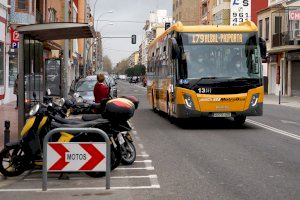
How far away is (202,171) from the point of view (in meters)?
9.84

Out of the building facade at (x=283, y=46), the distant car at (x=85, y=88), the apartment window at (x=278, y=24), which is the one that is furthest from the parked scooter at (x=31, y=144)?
the apartment window at (x=278, y=24)

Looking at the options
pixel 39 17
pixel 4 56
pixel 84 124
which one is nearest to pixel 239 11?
pixel 39 17

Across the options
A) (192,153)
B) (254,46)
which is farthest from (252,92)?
(192,153)

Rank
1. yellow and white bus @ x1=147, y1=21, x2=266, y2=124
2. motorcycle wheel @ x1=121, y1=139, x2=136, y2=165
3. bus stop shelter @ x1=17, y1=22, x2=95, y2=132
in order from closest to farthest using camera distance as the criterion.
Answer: motorcycle wheel @ x1=121, y1=139, x2=136, y2=165 < bus stop shelter @ x1=17, y1=22, x2=95, y2=132 < yellow and white bus @ x1=147, y1=21, x2=266, y2=124

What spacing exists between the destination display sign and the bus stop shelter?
4193mm

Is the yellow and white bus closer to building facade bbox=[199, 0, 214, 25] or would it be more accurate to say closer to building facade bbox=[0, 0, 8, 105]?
building facade bbox=[0, 0, 8, 105]

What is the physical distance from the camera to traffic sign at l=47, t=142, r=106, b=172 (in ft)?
26.7

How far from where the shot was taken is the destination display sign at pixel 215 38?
17438 millimetres

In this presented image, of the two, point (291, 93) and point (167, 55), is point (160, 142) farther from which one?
point (291, 93)

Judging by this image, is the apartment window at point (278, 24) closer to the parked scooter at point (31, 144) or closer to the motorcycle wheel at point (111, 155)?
the motorcycle wheel at point (111, 155)

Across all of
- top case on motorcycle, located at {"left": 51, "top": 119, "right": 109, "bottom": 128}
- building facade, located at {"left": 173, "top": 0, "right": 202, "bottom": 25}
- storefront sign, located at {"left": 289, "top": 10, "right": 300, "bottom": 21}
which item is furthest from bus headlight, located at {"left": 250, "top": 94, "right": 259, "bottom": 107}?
building facade, located at {"left": 173, "top": 0, "right": 202, "bottom": 25}

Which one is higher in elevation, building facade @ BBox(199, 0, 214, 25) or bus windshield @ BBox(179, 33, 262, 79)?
building facade @ BBox(199, 0, 214, 25)

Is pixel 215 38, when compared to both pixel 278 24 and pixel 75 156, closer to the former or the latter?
pixel 75 156

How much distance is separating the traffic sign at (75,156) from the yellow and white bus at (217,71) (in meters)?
8.98
